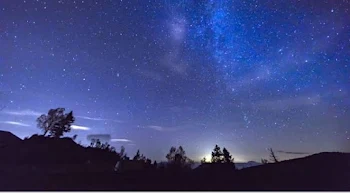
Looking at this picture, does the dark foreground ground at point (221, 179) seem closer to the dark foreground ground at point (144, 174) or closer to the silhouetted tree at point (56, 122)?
the dark foreground ground at point (144, 174)

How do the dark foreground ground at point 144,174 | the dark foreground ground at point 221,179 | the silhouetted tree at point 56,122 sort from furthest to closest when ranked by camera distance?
the silhouetted tree at point 56,122 → the dark foreground ground at point 144,174 → the dark foreground ground at point 221,179

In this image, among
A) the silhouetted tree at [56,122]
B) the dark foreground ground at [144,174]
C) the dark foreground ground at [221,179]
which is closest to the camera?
the dark foreground ground at [221,179]

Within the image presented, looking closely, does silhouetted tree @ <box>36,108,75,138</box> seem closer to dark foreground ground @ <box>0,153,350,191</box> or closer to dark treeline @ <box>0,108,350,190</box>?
dark treeline @ <box>0,108,350,190</box>

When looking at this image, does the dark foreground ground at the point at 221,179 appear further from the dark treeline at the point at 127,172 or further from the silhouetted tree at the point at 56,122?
the silhouetted tree at the point at 56,122

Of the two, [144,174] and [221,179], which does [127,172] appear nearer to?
[144,174]

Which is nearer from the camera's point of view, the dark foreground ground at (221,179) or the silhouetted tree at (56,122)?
the dark foreground ground at (221,179)

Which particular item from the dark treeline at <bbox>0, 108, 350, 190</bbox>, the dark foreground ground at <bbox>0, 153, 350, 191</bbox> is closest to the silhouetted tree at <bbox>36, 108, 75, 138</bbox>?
the dark treeline at <bbox>0, 108, 350, 190</bbox>

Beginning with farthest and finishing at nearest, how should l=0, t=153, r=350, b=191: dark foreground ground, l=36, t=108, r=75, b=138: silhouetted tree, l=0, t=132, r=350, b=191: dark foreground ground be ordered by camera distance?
l=36, t=108, r=75, b=138: silhouetted tree → l=0, t=132, r=350, b=191: dark foreground ground → l=0, t=153, r=350, b=191: dark foreground ground

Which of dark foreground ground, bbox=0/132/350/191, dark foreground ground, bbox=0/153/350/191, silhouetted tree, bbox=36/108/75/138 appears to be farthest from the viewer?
silhouetted tree, bbox=36/108/75/138

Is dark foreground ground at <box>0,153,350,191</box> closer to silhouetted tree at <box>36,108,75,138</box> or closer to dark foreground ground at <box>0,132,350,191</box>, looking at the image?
dark foreground ground at <box>0,132,350,191</box>

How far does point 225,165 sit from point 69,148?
51.7 feet

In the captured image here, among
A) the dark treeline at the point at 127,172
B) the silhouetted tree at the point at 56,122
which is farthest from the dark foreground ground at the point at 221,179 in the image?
the silhouetted tree at the point at 56,122

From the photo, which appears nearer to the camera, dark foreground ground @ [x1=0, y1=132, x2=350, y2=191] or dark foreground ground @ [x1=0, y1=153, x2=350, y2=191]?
dark foreground ground @ [x1=0, y1=153, x2=350, y2=191]

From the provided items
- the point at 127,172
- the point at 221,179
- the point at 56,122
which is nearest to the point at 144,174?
the point at 127,172
